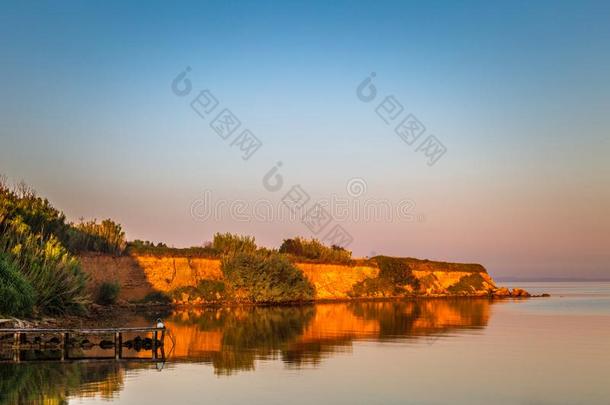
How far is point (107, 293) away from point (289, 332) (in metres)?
13.7

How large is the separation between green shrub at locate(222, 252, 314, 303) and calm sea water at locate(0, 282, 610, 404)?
19902 millimetres

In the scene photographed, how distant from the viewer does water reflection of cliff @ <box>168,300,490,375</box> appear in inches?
800

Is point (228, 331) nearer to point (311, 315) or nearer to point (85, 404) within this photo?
point (311, 315)

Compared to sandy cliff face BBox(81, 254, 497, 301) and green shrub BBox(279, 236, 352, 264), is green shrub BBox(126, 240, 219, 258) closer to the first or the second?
sandy cliff face BBox(81, 254, 497, 301)

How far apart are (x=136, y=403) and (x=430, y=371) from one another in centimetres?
759

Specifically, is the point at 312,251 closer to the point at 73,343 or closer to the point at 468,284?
the point at 468,284

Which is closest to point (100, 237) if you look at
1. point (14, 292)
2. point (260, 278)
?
point (260, 278)

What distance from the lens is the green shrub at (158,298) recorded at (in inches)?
1748

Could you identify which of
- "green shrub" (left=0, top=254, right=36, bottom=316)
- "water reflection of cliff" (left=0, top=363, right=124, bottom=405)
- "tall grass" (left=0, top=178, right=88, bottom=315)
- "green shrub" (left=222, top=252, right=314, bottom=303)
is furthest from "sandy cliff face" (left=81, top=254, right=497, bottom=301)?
"water reflection of cliff" (left=0, top=363, right=124, bottom=405)

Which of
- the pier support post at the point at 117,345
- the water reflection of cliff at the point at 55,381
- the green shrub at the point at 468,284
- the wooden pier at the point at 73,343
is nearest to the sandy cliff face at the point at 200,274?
the green shrub at the point at 468,284

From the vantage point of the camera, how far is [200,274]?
5053 centimetres

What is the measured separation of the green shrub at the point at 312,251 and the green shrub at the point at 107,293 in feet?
91.8

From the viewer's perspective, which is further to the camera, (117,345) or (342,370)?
(117,345)

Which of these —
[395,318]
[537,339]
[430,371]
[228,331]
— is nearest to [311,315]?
[395,318]
